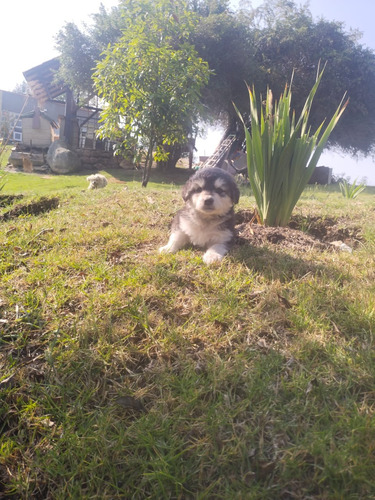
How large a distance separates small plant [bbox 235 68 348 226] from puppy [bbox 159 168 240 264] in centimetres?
72

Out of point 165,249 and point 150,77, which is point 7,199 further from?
point 150,77

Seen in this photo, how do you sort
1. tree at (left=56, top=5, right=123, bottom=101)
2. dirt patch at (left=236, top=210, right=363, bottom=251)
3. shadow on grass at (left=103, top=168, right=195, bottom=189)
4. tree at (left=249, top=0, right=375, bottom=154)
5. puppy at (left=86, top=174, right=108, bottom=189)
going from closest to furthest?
dirt patch at (left=236, top=210, right=363, bottom=251) < puppy at (left=86, top=174, right=108, bottom=189) < shadow on grass at (left=103, top=168, right=195, bottom=189) < tree at (left=249, top=0, right=375, bottom=154) < tree at (left=56, top=5, right=123, bottom=101)

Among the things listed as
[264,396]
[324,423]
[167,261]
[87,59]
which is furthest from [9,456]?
[87,59]

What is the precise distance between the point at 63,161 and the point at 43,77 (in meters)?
8.33

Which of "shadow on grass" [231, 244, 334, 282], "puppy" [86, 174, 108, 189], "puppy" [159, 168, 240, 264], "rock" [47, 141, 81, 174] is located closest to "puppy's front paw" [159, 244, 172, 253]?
"puppy" [159, 168, 240, 264]

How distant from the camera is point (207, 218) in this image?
3.53m

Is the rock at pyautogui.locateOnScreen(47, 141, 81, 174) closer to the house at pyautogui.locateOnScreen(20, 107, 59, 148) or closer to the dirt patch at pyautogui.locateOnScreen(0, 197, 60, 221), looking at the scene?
the house at pyautogui.locateOnScreen(20, 107, 59, 148)

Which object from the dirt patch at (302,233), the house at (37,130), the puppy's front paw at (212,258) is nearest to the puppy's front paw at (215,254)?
the puppy's front paw at (212,258)

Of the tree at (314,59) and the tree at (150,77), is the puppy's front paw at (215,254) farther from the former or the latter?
the tree at (314,59)

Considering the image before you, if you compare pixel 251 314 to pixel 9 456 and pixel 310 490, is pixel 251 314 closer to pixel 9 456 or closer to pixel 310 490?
pixel 310 490

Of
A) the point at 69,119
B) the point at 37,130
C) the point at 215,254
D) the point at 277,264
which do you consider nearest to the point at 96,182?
the point at 215,254

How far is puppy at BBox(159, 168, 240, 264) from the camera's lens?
347 centimetres

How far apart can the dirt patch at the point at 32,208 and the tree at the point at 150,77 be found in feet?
11.6

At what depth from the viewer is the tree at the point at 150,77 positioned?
8.02m
